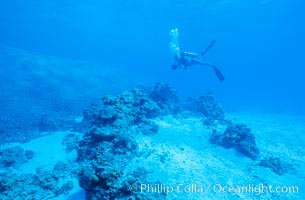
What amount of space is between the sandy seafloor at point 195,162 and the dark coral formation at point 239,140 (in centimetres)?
27

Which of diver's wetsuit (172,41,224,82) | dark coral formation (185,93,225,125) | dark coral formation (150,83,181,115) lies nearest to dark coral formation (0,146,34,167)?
dark coral formation (150,83,181,115)

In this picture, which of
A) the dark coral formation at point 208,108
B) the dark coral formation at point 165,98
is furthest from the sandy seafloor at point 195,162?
the dark coral formation at point 208,108

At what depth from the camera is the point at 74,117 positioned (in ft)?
48.7

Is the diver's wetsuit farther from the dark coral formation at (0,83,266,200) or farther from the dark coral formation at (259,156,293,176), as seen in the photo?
the dark coral formation at (259,156,293,176)

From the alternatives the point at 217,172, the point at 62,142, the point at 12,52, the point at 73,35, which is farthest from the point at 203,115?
the point at 73,35

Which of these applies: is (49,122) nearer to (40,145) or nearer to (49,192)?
(40,145)

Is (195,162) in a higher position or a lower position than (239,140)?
lower

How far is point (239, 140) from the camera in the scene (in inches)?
393

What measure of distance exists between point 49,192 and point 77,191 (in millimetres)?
842

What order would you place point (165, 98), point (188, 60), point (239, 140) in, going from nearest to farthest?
1. point (239, 140)
2. point (165, 98)
3. point (188, 60)

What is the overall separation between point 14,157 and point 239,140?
9.16 metres

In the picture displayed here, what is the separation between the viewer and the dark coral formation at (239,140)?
31.6 ft

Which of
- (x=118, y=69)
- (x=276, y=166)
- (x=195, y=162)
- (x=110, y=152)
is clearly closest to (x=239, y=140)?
(x=276, y=166)

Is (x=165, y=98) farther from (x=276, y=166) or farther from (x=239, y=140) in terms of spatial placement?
(x=276, y=166)
